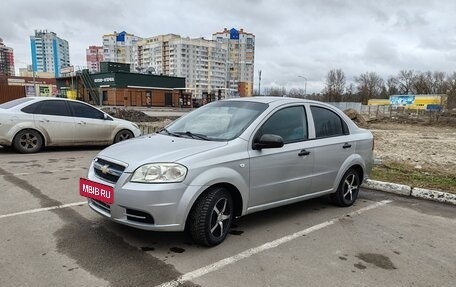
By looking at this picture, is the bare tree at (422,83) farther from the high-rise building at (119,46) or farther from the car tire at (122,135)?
the car tire at (122,135)

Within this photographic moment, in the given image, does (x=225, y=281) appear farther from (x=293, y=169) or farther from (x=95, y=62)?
(x=95, y=62)

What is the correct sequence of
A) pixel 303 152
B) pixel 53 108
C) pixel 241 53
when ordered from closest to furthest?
pixel 303 152, pixel 53 108, pixel 241 53

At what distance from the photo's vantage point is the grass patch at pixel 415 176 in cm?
697

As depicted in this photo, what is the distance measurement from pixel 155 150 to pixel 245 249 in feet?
4.65

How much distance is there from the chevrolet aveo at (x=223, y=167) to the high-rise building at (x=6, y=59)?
88.1m

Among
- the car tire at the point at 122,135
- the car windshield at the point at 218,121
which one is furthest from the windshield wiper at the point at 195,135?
the car tire at the point at 122,135

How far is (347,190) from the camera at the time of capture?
5898mm

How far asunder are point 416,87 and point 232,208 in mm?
116032

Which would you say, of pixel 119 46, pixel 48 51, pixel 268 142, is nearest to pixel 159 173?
pixel 268 142

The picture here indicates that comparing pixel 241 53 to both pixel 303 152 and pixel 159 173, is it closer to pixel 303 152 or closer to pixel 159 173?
pixel 303 152

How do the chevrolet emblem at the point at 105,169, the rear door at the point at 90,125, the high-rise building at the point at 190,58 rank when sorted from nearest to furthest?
the chevrolet emblem at the point at 105,169 < the rear door at the point at 90,125 < the high-rise building at the point at 190,58

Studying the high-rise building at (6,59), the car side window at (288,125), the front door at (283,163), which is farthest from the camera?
the high-rise building at (6,59)

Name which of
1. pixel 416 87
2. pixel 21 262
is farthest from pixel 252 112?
pixel 416 87

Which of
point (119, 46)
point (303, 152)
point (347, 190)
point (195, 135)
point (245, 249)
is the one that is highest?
point (119, 46)
